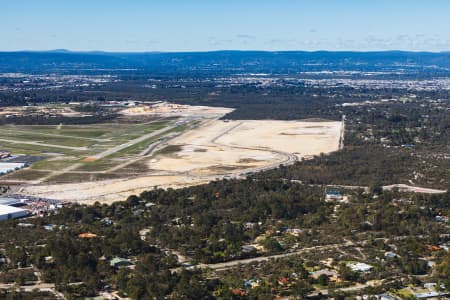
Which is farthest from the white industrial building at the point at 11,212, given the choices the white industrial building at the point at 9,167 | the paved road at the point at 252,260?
the white industrial building at the point at 9,167

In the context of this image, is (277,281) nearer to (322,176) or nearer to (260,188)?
(260,188)

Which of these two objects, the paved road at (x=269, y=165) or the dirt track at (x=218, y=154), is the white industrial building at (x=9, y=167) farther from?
the paved road at (x=269, y=165)

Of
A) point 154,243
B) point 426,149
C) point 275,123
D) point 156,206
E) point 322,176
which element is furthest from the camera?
point 275,123

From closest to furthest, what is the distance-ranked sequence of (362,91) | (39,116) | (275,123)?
(275,123) → (39,116) → (362,91)

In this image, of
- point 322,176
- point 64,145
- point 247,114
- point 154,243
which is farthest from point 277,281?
point 247,114

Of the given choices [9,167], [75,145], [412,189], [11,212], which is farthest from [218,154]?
[11,212]
